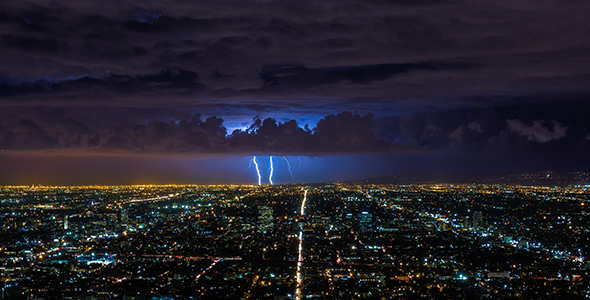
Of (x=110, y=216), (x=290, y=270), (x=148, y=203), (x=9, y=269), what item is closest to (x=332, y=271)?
(x=290, y=270)

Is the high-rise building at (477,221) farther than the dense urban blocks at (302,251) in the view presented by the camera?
Yes

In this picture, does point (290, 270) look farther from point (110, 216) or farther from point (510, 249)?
point (110, 216)

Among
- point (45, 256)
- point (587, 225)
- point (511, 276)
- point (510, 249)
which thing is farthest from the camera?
point (587, 225)

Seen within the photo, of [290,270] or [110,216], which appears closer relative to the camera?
[290,270]

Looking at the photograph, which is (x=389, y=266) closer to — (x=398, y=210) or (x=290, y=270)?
(x=290, y=270)

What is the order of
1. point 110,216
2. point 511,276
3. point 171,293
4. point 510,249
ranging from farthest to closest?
1. point 110,216
2. point 510,249
3. point 511,276
4. point 171,293

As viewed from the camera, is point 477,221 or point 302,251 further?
point 477,221

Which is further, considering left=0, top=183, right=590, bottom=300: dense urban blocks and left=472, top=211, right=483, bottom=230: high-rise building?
left=472, top=211, right=483, bottom=230: high-rise building

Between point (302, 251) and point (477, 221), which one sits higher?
point (477, 221)
